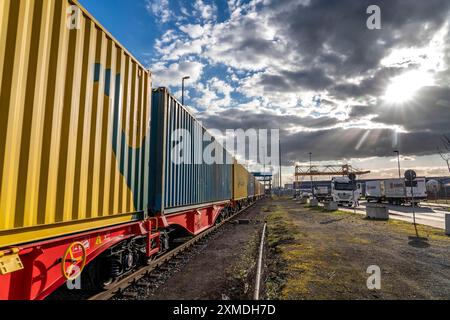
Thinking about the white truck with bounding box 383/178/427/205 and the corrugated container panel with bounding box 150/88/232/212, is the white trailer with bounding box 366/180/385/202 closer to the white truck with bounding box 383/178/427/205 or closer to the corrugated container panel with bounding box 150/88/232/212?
the white truck with bounding box 383/178/427/205

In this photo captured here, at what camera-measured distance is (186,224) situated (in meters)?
9.22

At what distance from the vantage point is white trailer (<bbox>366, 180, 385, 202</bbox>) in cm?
4106

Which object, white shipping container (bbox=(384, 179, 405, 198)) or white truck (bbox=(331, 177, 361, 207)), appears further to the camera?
white shipping container (bbox=(384, 179, 405, 198))

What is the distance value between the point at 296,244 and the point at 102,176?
25.1 feet

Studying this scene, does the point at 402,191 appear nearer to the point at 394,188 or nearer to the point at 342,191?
the point at 394,188

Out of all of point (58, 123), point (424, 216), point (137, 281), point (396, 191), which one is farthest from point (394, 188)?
point (58, 123)

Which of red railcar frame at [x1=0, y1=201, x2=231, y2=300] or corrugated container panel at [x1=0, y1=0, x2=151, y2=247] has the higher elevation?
corrugated container panel at [x1=0, y1=0, x2=151, y2=247]

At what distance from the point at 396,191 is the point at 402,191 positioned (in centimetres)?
155

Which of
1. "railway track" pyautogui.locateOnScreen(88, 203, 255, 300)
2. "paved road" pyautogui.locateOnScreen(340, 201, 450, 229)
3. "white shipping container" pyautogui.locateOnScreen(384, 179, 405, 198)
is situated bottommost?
"paved road" pyautogui.locateOnScreen(340, 201, 450, 229)

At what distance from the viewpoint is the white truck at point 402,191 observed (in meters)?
34.9

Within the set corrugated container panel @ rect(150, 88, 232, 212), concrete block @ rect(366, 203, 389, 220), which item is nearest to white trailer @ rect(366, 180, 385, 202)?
concrete block @ rect(366, 203, 389, 220)

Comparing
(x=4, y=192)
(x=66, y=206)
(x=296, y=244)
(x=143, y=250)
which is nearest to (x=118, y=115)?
(x=66, y=206)

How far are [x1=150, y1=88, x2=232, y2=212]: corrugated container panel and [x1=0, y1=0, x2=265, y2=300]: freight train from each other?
40 cm

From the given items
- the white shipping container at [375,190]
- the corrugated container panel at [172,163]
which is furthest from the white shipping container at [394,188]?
the corrugated container panel at [172,163]
